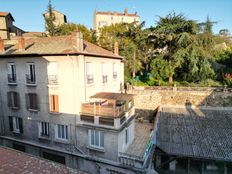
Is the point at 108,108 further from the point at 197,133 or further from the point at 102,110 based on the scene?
the point at 197,133

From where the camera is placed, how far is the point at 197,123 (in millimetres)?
20594

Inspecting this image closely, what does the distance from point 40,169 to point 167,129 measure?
14.8m

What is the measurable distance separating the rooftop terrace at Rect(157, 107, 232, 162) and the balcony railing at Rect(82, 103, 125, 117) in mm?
7104

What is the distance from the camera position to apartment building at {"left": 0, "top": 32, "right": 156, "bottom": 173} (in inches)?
565

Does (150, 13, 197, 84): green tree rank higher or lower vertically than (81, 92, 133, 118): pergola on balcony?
higher

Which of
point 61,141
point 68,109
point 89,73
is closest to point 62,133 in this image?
point 61,141

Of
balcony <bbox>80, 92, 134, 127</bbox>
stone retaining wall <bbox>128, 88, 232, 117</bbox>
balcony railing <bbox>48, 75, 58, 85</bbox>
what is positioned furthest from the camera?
stone retaining wall <bbox>128, 88, 232, 117</bbox>

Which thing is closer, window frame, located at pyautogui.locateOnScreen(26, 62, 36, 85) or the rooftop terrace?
window frame, located at pyautogui.locateOnScreen(26, 62, 36, 85)

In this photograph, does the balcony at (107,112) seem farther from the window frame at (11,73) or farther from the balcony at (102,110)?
the window frame at (11,73)

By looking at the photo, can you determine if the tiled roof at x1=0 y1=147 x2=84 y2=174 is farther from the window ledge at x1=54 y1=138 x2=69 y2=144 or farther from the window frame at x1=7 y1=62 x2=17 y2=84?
the window frame at x1=7 y1=62 x2=17 y2=84

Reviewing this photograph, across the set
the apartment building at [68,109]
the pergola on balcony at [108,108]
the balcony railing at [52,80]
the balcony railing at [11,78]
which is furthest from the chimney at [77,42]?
the balcony railing at [11,78]

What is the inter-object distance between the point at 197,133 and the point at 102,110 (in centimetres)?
1157

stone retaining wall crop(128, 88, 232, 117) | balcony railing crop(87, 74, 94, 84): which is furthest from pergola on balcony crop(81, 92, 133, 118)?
stone retaining wall crop(128, 88, 232, 117)

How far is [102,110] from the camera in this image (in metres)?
14.4
